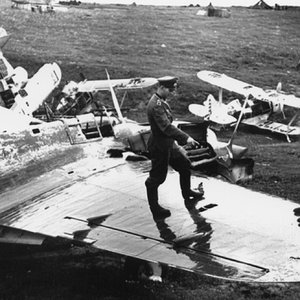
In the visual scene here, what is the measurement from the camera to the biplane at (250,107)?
20641 mm

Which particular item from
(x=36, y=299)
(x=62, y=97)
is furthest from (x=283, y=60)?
(x=36, y=299)

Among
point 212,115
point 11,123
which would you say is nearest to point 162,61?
point 212,115

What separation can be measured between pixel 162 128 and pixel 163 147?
0.99 ft

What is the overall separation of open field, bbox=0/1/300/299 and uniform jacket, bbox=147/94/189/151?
77.7 inches

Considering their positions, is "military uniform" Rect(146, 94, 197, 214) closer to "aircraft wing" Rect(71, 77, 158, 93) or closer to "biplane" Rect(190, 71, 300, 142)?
"aircraft wing" Rect(71, 77, 158, 93)

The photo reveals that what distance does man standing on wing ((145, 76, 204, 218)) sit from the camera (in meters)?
8.66

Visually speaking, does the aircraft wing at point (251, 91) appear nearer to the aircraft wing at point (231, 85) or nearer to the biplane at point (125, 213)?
the aircraft wing at point (231, 85)

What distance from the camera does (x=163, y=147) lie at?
29.0 feet

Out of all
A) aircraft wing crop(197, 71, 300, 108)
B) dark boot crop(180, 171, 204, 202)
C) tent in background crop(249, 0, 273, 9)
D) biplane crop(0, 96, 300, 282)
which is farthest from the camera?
tent in background crop(249, 0, 273, 9)

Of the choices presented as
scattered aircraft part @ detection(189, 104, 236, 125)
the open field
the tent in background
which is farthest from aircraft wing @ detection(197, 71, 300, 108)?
the tent in background

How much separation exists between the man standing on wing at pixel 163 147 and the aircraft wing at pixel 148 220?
0.18 m

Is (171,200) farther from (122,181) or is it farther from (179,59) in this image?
(179,59)

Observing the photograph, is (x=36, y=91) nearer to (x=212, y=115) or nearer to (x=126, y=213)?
(x=212, y=115)

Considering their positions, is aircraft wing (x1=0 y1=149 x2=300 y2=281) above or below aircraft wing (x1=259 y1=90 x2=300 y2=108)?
above
